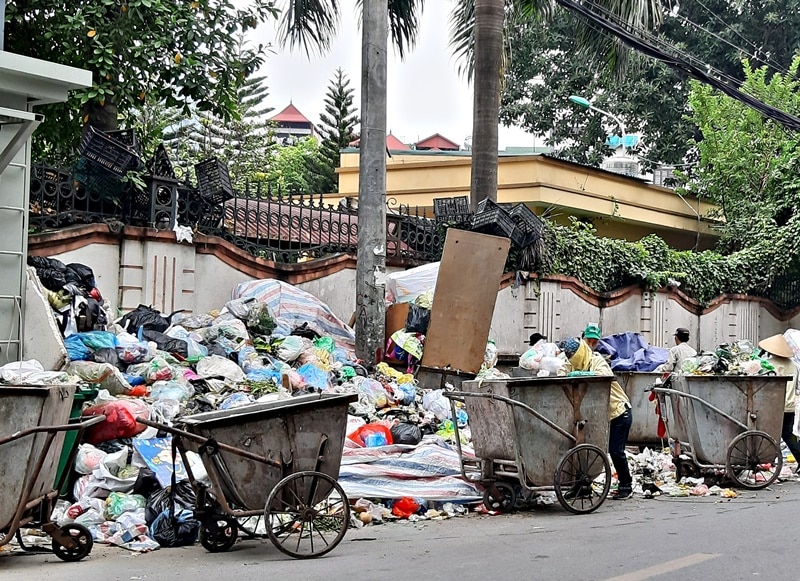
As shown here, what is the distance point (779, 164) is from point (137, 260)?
17.7 m

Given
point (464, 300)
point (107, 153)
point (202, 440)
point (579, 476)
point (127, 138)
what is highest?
point (127, 138)

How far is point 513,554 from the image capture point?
6.89 meters

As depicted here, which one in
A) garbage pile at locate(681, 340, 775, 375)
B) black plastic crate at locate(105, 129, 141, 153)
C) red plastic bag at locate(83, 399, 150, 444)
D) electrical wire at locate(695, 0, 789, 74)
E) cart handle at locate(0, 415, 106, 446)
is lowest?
red plastic bag at locate(83, 399, 150, 444)

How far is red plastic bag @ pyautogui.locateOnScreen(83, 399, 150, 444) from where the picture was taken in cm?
855

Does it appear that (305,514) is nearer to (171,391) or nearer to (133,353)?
(171,391)

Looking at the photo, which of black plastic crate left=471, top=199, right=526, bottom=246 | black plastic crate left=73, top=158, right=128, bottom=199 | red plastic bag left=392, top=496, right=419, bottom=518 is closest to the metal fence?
black plastic crate left=73, top=158, right=128, bottom=199

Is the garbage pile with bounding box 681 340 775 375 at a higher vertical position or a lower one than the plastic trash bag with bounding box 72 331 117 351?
lower

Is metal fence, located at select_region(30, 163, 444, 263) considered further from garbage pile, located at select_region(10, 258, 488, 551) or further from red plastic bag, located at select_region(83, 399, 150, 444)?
red plastic bag, located at select_region(83, 399, 150, 444)

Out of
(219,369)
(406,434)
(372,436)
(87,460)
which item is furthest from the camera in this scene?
(219,369)

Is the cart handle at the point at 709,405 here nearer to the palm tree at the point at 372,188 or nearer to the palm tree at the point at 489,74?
the palm tree at the point at 372,188

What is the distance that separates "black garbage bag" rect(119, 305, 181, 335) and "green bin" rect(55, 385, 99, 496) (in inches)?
166

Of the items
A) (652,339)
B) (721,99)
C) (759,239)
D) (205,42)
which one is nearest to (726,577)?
(205,42)

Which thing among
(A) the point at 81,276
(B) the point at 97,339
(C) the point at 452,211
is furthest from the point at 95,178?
(C) the point at 452,211

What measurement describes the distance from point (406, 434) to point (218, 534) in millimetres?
3480
